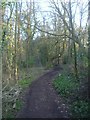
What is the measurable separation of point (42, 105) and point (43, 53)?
1194cm

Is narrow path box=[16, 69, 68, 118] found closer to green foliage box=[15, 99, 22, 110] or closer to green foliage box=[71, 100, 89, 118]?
green foliage box=[15, 99, 22, 110]

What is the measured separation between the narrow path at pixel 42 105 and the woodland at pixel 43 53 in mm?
319

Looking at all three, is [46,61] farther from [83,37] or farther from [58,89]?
[83,37]

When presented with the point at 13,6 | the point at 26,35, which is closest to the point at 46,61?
the point at 26,35

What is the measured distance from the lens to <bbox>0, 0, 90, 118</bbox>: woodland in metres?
11.3

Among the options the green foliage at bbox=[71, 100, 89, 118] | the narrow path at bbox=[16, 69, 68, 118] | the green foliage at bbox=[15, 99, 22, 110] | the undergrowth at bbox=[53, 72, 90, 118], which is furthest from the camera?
the green foliage at bbox=[15, 99, 22, 110]

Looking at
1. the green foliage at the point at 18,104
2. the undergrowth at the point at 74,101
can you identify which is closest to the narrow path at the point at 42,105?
the green foliage at the point at 18,104

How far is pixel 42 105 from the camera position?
1198cm

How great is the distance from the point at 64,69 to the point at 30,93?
703 cm

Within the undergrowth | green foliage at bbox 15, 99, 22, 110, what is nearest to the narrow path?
green foliage at bbox 15, 99, 22, 110

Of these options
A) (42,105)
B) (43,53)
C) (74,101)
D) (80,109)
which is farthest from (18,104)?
(43,53)

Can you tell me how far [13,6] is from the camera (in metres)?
16.5

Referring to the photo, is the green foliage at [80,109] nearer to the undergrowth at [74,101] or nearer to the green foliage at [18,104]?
the undergrowth at [74,101]

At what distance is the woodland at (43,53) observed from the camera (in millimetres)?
11273
